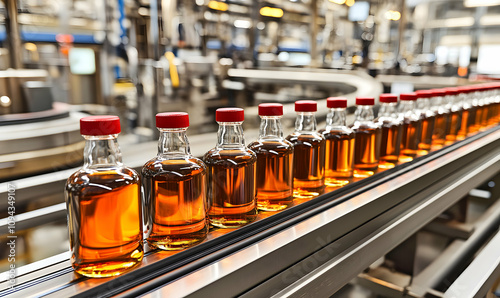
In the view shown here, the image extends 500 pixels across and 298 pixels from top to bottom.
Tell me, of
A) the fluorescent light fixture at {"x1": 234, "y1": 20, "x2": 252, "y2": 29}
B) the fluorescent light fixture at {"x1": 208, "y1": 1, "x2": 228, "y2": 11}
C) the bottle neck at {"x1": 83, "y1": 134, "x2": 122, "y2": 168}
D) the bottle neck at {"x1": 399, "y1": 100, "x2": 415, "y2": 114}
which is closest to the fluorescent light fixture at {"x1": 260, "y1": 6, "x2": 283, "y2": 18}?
the fluorescent light fixture at {"x1": 234, "y1": 20, "x2": 252, "y2": 29}

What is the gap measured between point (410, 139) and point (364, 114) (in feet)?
0.93

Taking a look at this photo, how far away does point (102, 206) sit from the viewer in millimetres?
527

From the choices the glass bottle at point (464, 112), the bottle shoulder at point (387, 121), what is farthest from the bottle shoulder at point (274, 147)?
the glass bottle at point (464, 112)

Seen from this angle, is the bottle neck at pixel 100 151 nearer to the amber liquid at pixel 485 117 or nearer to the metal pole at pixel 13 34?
Result: the amber liquid at pixel 485 117

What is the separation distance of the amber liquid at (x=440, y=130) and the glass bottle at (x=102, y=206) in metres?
1.19

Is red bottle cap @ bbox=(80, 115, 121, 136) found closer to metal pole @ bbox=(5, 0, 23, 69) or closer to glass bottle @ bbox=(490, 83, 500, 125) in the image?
glass bottle @ bbox=(490, 83, 500, 125)

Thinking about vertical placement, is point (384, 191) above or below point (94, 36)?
below

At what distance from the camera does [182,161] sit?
0.61 m

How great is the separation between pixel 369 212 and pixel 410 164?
36cm

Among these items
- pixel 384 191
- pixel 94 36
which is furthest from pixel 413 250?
pixel 94 36

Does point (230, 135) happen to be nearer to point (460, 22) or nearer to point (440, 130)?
point (440, 130)

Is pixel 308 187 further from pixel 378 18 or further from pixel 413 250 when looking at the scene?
pixel 378 18

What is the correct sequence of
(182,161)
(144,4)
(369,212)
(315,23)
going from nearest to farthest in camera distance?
(182,161), (369,212), (144,4), (315,23)

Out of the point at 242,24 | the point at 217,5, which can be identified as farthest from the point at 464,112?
the point at 242,24
